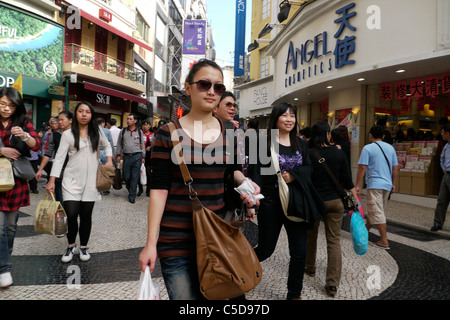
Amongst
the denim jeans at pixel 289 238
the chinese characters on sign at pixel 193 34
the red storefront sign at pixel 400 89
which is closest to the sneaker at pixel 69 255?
the denim jeans at pixel 289 238

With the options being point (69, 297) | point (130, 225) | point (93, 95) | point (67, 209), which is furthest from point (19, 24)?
point (69, 297)

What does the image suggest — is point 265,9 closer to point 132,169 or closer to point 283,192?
point 132,169

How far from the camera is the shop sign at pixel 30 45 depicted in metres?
13.2

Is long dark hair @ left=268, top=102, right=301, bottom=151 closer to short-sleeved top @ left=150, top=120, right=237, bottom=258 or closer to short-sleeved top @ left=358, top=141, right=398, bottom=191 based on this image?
short-sleeved top @ left=150, top=120, right=237, bottom=258

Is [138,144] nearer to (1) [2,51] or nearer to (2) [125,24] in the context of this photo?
(1) [2,51]

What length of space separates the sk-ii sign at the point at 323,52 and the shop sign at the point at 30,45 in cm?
1121

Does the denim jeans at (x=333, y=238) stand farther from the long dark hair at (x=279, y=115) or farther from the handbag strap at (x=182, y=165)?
the handbag strap at (x=182, y=165)

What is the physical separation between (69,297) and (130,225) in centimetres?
283

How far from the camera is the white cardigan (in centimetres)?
365

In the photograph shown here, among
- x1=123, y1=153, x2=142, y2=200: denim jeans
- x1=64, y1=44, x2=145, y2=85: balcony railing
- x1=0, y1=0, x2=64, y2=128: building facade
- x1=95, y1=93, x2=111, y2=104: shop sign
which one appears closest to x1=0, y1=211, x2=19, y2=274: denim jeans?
x1=123, y1=153, x2=142, y2=200: denim jeans

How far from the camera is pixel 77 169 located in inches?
146

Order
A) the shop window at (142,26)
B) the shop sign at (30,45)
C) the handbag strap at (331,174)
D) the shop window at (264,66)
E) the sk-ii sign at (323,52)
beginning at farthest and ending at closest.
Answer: the shop window at (142,26) → the shop window at (264,66) → the shop sign at (30,45) → the sk-ii sign at (323,52) → the handbag strap at (331,174)

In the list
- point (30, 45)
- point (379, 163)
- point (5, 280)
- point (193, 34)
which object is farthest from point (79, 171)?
point (193, 34)

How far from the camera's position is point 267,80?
63.3 feet
